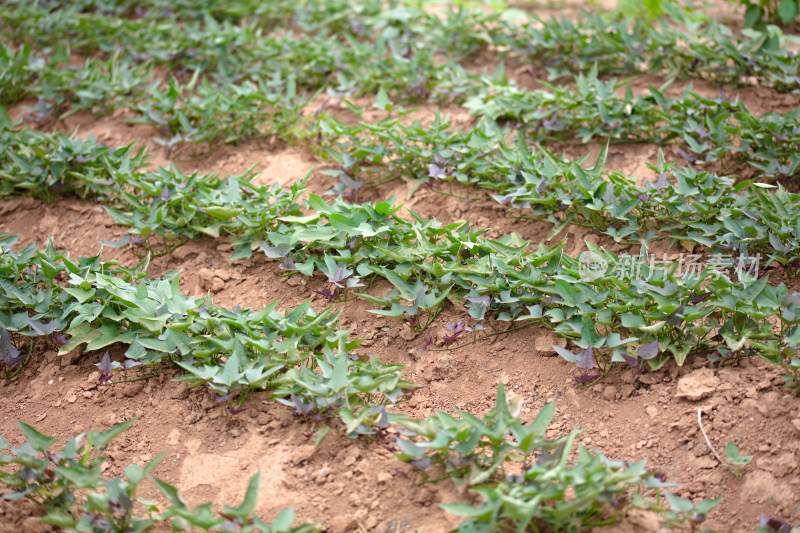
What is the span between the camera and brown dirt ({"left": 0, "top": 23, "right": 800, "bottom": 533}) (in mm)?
1841

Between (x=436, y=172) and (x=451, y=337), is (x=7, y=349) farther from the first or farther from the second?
(x=436, y=172)

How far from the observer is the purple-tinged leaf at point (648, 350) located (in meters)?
2.05

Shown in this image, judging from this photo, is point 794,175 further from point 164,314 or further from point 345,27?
point 345,27

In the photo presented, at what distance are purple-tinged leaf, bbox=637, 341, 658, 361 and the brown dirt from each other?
11 cm

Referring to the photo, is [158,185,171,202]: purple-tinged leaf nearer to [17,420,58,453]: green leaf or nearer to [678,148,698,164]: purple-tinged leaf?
[17,420,58,453]: green leaf

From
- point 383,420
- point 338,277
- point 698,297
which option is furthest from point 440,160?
point 383,420

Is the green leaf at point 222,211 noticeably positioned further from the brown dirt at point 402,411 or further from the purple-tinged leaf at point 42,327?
the purple-tinged leaf at point 42,327

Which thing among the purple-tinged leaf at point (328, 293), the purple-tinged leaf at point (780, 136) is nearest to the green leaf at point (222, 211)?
the purple-tinged leaf at point (328, 293)

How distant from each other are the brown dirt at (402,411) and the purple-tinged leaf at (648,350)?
0.11m

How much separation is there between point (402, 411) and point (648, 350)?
776mm

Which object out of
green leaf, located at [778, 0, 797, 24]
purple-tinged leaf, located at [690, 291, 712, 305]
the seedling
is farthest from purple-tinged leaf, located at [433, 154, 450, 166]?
green leaf, located at [778, 0, 797, 24]

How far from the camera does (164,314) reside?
222 cm

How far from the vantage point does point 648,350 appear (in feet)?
6.75

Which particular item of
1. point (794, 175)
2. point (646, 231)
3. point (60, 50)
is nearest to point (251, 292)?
point (646, 231)
